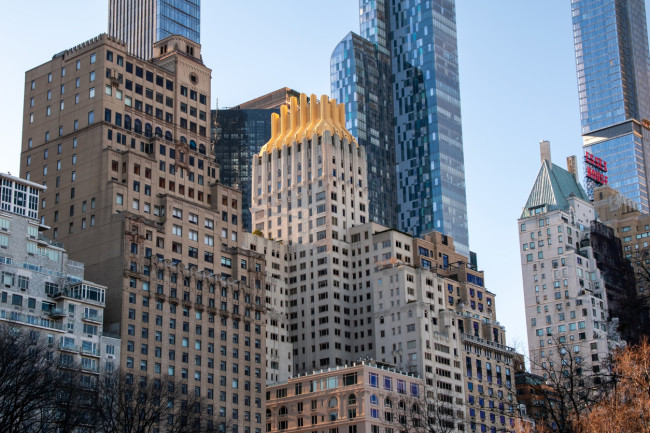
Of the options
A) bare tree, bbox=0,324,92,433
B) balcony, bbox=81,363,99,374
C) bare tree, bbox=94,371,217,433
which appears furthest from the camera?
balcony, bbox=81,363,99,374

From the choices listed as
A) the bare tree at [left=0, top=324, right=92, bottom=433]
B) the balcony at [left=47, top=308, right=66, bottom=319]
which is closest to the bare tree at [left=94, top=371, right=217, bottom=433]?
the bare tree at [left=0, top=324, right=92, bottom=433]

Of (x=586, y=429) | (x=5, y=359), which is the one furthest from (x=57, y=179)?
(x=586, y=429)

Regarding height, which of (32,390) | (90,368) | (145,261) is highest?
(145,261)

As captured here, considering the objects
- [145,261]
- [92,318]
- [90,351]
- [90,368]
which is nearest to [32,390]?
[90,368]

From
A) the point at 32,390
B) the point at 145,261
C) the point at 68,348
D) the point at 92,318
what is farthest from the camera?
the point at 145,261

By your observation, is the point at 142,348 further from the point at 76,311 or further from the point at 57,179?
the point at 57,179

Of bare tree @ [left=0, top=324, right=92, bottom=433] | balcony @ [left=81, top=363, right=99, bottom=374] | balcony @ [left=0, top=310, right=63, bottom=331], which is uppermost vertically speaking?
balcony @ [left=0, top=310, right=63, bottom=331]

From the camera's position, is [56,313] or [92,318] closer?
[56,313]

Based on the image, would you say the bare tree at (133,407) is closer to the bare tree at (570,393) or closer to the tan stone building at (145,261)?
the tan stone building at (145,261)

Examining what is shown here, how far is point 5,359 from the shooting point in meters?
111

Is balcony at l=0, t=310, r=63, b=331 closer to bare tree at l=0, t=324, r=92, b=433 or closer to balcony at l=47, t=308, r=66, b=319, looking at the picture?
balcony at l=47, t=308, r=66, b=319

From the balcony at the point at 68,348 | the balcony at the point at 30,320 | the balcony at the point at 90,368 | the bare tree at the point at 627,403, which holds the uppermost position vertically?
the balcony at the point at 30,320

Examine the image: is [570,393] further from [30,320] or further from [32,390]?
[30,320]

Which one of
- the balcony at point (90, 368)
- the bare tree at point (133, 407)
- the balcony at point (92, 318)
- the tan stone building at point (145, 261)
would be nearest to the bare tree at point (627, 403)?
the bare tree at point (133, 407)
